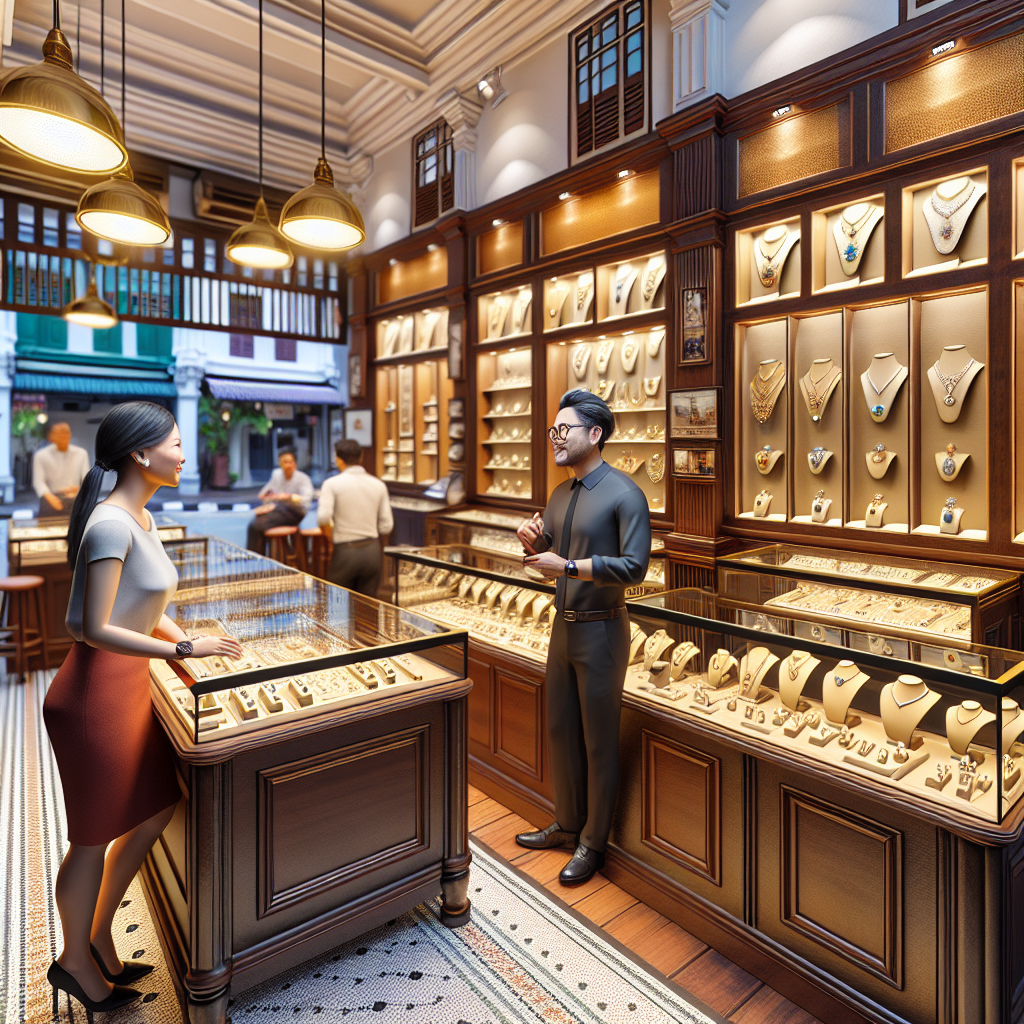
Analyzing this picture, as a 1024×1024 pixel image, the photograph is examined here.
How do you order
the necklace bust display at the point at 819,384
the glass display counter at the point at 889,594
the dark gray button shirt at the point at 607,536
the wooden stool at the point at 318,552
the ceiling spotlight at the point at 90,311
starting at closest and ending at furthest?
the dark gray button shirt at the point at 607,536 → the glass display counter at the point at 889,594 → the necklace bust display at the point at 819,384 → the ceiling spotlight at the point at 90,311 → the wooden stool at the point at 318,552

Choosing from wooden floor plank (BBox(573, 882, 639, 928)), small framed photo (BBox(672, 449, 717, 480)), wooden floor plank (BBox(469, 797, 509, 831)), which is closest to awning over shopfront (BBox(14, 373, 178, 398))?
small framed photo (BBox(672, 449, 717, 480))

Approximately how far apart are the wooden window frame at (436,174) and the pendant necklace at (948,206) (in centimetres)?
456

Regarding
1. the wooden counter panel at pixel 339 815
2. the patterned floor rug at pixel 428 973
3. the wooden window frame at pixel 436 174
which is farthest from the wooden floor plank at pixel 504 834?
the wooden window frame at pixel 436 174

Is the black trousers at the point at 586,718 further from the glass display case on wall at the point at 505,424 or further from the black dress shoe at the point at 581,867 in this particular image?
the glass display case on wall at the point at 505,424

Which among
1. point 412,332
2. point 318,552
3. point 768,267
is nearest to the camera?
point 768,267

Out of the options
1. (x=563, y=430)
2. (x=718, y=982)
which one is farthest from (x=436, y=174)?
(x=718, y=982)

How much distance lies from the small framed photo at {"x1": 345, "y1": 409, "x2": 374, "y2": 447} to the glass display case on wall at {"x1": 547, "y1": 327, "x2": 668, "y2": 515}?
341 cm

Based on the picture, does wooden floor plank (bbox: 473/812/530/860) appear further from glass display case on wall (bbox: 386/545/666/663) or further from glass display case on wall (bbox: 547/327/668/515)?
glass display case on wall (bbox: 547/327/668/515)

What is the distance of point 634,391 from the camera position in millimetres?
5438

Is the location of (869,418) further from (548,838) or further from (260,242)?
(260,242)

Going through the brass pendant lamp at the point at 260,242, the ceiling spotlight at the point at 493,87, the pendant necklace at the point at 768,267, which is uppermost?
the ceiling spotlight at the point at 493,87

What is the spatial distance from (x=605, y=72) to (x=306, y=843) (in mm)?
5721

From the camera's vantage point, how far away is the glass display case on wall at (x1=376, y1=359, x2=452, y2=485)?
7.43 metres

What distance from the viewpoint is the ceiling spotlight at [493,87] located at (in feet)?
20.2
